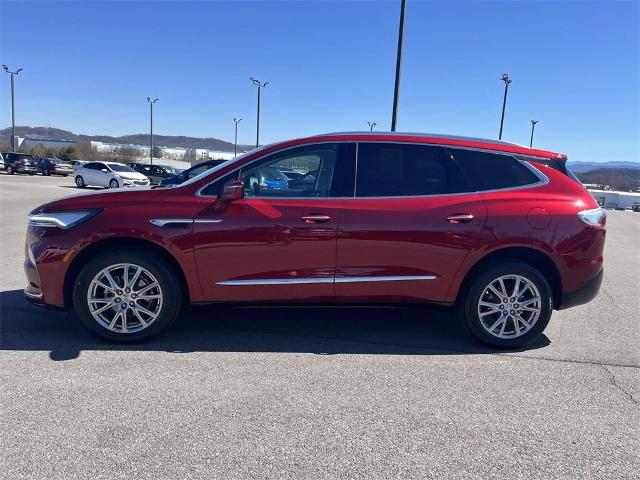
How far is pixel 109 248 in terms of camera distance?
429cm

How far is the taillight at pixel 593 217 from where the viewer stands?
14.4ft

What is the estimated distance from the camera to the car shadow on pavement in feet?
14.2

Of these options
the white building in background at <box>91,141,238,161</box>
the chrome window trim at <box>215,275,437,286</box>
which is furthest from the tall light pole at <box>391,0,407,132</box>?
the white building in background at <box>91,141,238,161</box>

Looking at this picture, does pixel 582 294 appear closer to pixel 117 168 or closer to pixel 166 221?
pixel 166 221

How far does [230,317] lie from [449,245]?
7.59ft

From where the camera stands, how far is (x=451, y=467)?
2.71 m

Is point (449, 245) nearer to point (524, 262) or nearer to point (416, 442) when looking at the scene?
point (524, 262)

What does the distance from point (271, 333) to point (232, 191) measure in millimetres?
1403

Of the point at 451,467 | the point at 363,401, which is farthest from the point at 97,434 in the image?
the point at 451,467

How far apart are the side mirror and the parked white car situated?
77.1 feet

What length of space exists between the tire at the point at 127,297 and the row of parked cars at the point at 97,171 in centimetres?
984

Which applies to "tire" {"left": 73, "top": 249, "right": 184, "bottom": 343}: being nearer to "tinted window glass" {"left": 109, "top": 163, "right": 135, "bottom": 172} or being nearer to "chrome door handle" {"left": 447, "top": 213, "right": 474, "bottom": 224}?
"chrome door handle" {"left": 447, "top": 213, "right": 474, "bottom": 224}

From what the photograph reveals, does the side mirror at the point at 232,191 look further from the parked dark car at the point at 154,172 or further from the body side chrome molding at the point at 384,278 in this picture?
the parked dark car at the point at 154,172

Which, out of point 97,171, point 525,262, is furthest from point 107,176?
point 525,262
